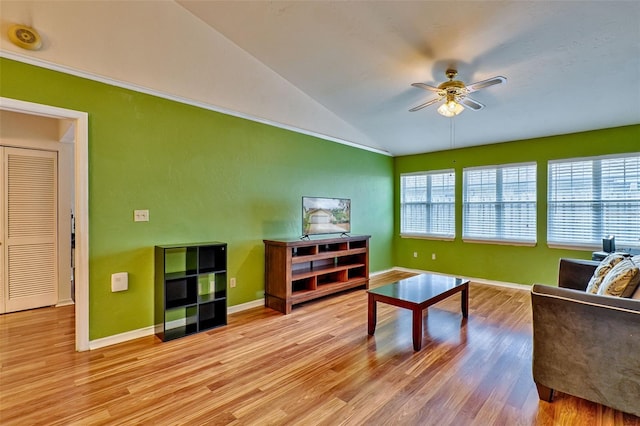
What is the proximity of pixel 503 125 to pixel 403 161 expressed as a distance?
2028mm

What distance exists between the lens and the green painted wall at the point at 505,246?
429 centimetres

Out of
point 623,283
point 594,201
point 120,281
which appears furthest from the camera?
point 594,201

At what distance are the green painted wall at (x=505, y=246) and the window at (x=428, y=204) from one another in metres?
0.12

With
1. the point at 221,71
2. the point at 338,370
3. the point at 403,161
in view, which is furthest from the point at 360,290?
the point at 221,71

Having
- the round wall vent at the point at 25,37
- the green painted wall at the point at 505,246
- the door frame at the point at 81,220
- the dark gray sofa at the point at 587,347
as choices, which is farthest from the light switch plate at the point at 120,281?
the green painted wall at the point at 505,246

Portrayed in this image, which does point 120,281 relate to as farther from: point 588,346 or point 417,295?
point 588,346

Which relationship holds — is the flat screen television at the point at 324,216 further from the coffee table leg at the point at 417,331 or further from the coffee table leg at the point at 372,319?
the coffee table leg at the point at 417,331

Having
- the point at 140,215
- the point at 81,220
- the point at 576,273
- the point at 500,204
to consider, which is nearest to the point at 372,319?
the point at 576,273

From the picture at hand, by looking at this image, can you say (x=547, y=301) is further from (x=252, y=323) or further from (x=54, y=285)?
(x=54, y=285)

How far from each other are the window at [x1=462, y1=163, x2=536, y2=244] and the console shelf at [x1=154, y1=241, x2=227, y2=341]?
4.21 metres

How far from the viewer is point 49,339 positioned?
2.94 metres

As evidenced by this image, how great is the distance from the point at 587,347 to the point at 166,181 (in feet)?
12.1

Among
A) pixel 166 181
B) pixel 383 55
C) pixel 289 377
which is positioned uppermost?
pixel 383 55

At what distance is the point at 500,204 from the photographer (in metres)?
5.05
